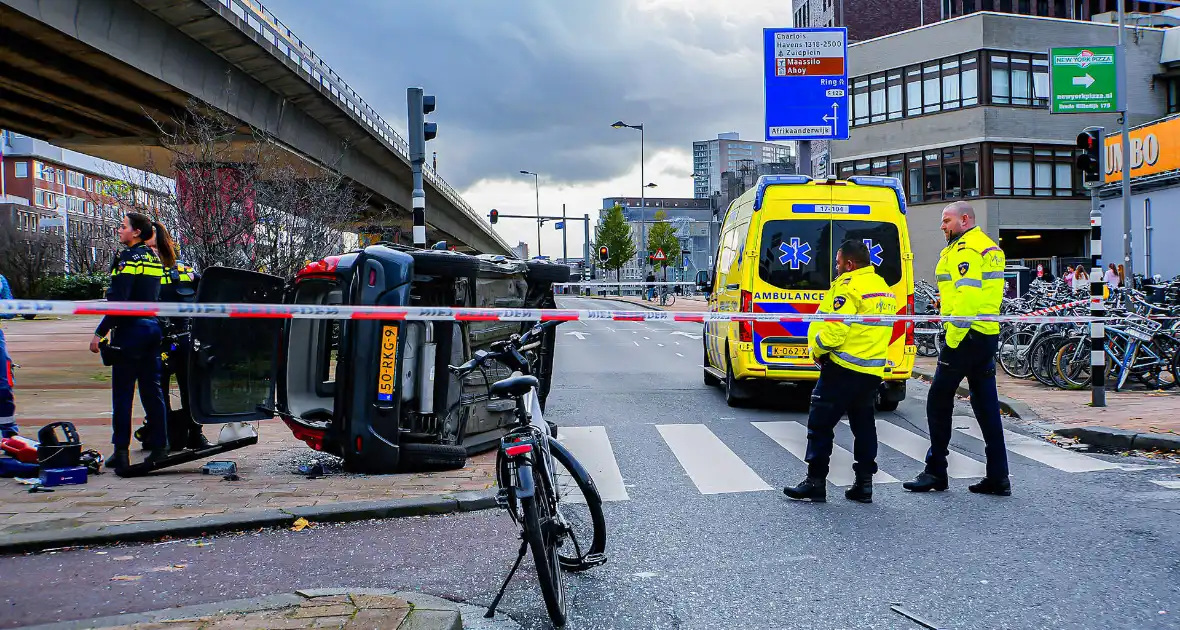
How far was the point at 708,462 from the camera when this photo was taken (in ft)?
25.8

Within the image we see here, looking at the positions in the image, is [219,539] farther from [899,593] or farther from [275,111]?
[275,111]

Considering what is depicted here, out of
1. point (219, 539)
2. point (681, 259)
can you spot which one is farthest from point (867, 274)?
point (681, 259)

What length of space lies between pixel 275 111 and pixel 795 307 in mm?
16190

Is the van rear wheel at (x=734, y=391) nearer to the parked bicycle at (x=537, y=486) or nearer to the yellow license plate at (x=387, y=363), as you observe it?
the yellow license plate at (x=387, y=363)

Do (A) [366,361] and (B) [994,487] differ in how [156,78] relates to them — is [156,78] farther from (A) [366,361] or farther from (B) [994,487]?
(B) [994,487]

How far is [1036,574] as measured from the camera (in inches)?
187

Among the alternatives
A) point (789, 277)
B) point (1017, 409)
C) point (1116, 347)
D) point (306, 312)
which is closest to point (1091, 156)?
point (1116, 347)

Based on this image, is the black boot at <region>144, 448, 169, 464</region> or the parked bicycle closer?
the parked bicycle

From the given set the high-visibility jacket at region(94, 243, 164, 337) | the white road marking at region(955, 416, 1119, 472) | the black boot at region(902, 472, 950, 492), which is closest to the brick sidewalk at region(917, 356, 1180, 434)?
the white road marking at region(955, 416, 1119, 472)

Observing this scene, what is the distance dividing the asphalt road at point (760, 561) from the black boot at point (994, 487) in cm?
14

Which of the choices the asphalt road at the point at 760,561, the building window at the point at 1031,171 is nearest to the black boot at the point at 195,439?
the asphalt road at the point at 760,561

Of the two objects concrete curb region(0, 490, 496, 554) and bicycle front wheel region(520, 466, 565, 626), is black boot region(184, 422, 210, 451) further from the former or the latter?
bicycle front wheel region(520, 466, 565, 626)

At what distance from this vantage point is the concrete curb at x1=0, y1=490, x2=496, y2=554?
208 inches

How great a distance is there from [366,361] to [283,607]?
2.84 meters
